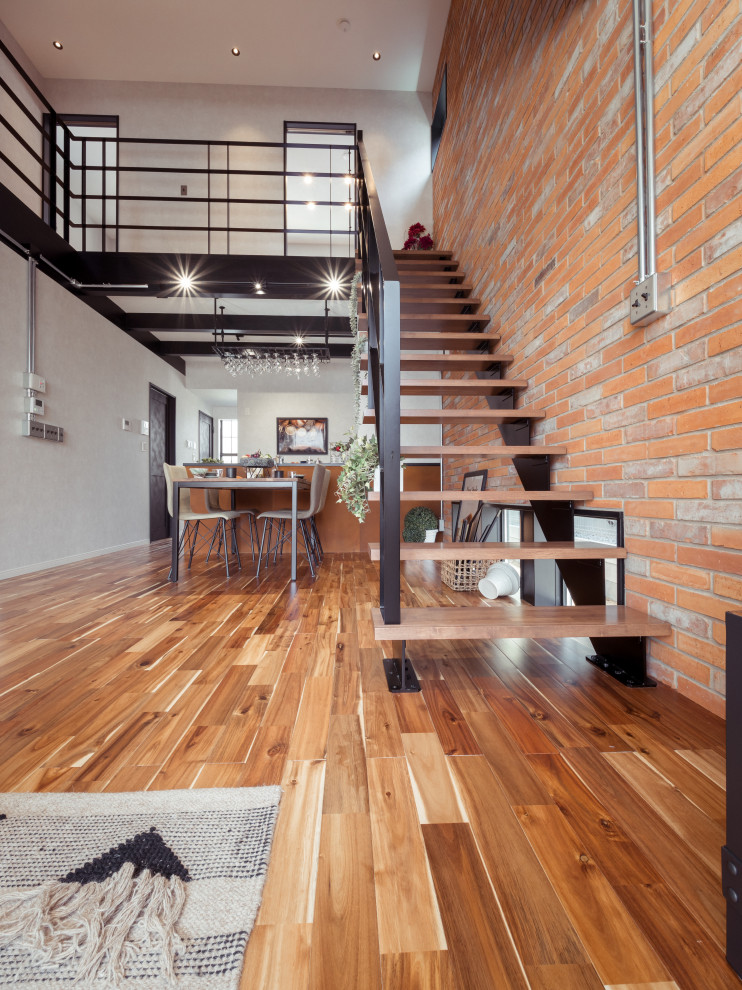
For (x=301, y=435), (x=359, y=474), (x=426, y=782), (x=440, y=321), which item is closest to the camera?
(x=426, y=782)

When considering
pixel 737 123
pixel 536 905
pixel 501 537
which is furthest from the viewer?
pixel 501 537

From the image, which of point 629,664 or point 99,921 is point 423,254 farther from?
point 99,921

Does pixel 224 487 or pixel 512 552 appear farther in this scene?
pixel 224 487

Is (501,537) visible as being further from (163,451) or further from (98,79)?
(98,79)

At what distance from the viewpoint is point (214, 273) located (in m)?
4.91

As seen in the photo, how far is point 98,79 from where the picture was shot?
5758mm

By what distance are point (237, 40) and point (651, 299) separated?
252 inches

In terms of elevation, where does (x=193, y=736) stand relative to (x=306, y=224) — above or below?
below

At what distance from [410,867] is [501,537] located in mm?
2617

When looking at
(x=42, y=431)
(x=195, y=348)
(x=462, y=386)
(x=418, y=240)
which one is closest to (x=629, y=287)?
(x=462, y=386)

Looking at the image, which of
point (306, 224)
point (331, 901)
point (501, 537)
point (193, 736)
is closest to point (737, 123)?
point (331, 901)

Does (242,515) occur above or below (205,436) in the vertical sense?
below

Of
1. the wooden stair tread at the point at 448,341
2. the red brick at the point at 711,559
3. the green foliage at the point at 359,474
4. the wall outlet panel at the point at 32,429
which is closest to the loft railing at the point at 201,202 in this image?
the wall outlet panel at the point at 32,429

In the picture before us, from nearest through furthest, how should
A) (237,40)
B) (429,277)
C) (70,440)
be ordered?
(429,277) < (70,440) < (237,40)
